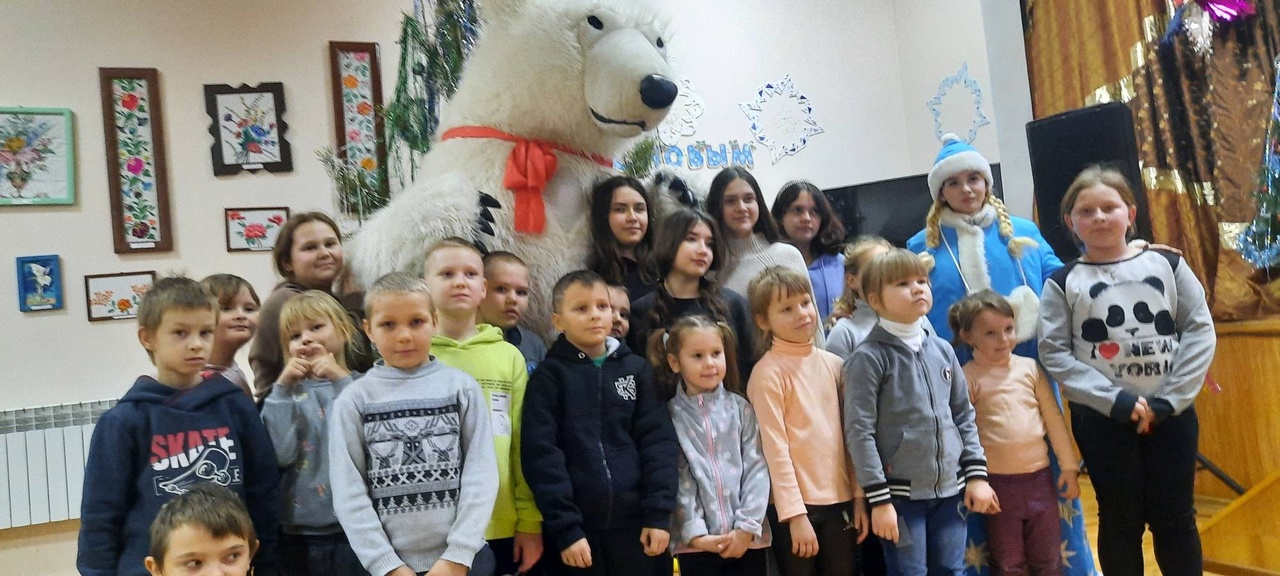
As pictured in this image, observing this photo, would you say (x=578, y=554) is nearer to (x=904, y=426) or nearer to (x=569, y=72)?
(x=904, y=426)

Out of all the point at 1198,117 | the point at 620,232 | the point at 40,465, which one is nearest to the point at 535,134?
the point at 620,232

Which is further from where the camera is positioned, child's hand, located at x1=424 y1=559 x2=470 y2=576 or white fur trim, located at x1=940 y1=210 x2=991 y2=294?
white fur trim, located at x1=940 y1=210 x2=991 y2=294

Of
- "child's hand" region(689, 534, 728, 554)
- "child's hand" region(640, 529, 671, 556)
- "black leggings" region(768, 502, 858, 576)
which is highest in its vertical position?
"child's hand" region(640, 529, 671, 556)

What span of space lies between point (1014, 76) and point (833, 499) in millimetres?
2732

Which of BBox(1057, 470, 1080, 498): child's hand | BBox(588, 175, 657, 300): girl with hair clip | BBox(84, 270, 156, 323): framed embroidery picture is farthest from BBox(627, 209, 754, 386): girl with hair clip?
BBox(84, 270, 156, 323): framed embroidery picture

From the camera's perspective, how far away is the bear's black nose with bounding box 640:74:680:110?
172 cm

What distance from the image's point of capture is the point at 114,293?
10.1ft

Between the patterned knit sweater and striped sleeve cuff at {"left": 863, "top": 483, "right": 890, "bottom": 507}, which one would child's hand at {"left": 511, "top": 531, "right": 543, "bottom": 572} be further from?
striped sleeve cuff at {"left": 863, "top": 483, "right": 890, "bottom": 507}

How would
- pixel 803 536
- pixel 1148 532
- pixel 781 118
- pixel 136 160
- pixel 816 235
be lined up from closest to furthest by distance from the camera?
pixel 803 536 < pixel 816 235 < pixel 1148 532 < pixel 136 160 < pixel 781 118

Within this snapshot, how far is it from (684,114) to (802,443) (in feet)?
8.64

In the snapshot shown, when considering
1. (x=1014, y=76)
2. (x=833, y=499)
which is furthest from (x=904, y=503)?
(x=1014, y=76)

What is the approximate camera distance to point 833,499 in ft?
5.18

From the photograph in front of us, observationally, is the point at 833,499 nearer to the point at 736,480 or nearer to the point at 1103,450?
the point at 736,480

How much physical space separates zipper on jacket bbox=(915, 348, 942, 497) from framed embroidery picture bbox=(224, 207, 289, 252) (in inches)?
99.3
